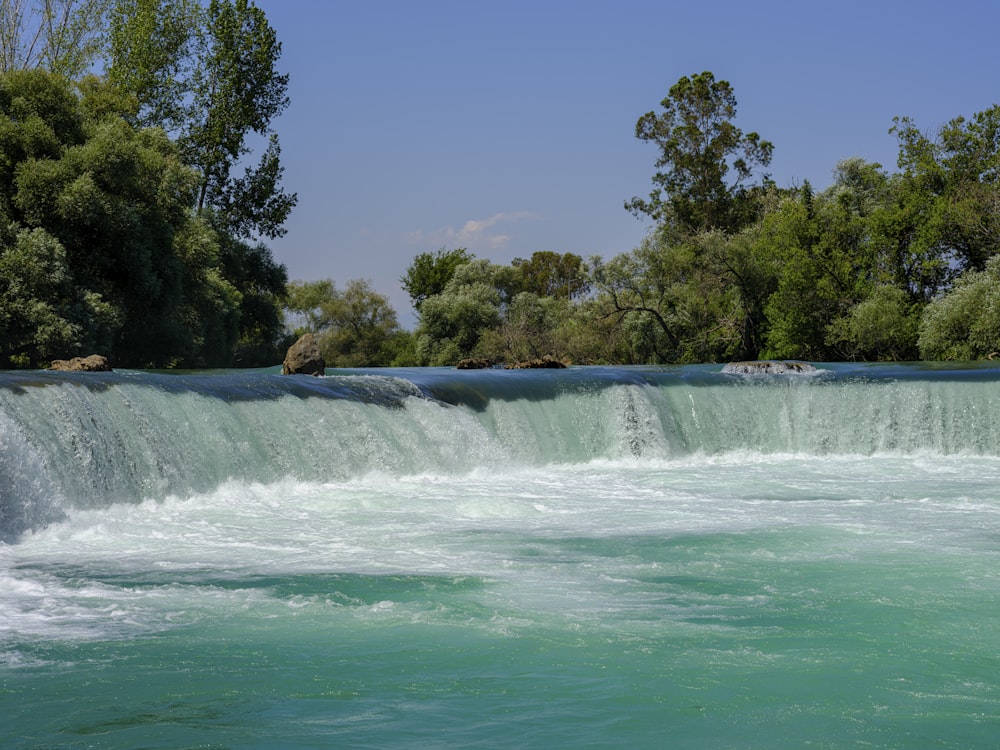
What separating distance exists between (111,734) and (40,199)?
2125 cm

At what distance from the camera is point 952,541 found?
902cm

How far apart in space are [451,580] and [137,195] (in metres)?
20.5

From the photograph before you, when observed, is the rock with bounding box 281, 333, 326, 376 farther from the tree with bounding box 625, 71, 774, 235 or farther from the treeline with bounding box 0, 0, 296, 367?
the tree with bounding box 625, 71, 774, 235

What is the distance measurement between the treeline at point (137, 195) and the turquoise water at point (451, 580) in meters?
10.3

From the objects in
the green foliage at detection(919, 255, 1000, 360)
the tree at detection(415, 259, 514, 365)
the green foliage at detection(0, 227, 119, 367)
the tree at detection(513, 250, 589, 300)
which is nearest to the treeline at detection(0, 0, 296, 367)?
the green foliage at detection(0, 227, 119, 367)

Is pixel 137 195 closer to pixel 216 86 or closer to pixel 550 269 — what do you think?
pixel 216 86

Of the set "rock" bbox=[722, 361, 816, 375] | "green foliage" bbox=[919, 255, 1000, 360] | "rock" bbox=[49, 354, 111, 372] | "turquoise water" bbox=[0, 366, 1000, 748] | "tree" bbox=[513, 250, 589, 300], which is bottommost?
"turquoise water" bbox=[0, 366, 1000, 748]

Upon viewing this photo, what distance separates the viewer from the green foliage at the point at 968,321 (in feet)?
94.1

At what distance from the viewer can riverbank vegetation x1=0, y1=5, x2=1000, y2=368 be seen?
23828 mm

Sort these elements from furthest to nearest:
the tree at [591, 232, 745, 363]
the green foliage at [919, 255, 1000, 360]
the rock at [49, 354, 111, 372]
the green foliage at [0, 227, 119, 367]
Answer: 1. the tree at [591, 232, 745, 363]
2. the green foliage at [919, 255, 1000, 360]
3. the green foliage at [0, 227, 119, 367]
4. the rock at [49, 354, 111, 372]

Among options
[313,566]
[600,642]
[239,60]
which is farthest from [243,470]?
[239,60]

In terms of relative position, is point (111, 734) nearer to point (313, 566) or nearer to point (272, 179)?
point (313, 566)

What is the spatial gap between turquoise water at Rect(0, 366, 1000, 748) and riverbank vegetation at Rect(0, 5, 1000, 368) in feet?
37.3

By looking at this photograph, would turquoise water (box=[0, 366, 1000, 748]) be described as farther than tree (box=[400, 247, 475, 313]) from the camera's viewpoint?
No
